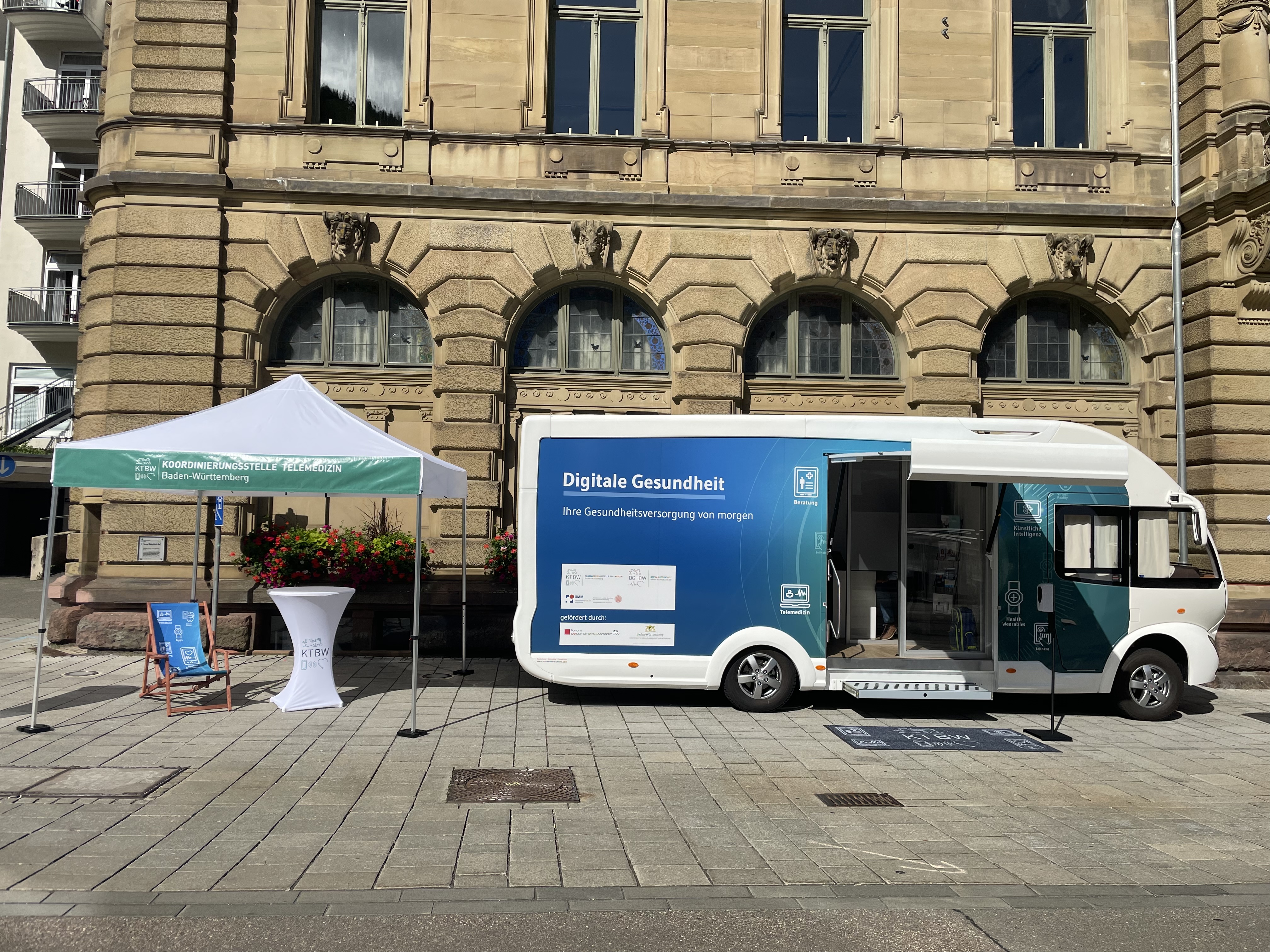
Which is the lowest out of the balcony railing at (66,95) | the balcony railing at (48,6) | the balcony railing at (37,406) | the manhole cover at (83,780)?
the manhole cover at (83,780)

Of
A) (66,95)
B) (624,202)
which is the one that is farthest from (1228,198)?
(66,95)

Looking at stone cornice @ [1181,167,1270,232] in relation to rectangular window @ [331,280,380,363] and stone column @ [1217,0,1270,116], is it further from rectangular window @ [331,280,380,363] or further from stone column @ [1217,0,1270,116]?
rectangular window @ [331,280,380,363]

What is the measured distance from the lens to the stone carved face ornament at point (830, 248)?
1507 centimetres

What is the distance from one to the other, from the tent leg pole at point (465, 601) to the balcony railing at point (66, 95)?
2714cm

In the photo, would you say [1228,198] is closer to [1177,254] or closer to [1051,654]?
[1177,254]

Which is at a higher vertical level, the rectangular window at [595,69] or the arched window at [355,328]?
the rectangular window at [595,69]

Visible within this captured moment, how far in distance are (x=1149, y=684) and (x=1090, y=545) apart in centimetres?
184

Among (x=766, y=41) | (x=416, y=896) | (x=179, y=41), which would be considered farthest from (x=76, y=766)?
(x=766, y=41)

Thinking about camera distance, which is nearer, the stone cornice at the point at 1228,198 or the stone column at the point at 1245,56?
the stone cornice at the point at 1228,198

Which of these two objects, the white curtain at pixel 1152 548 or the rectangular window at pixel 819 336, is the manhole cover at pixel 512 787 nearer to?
the white curtain at pixel 1152 548

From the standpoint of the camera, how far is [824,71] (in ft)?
51.9

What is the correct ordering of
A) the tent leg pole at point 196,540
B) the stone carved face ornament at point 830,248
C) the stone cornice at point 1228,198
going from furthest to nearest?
the stone carved face ornament at point 830,248, the stone cornice at point 1228,198, the tent leg pole at point 196,540

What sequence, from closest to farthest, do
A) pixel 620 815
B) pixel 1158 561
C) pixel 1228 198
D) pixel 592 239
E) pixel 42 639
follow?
pixel 620 815 < pixel 42 639 < pixel 1158 561 < pixel 1228 198 < pixel 592 239

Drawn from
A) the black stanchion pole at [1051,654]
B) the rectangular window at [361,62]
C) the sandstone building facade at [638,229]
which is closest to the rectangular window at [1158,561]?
the black stanchion pole at [1051,654]
